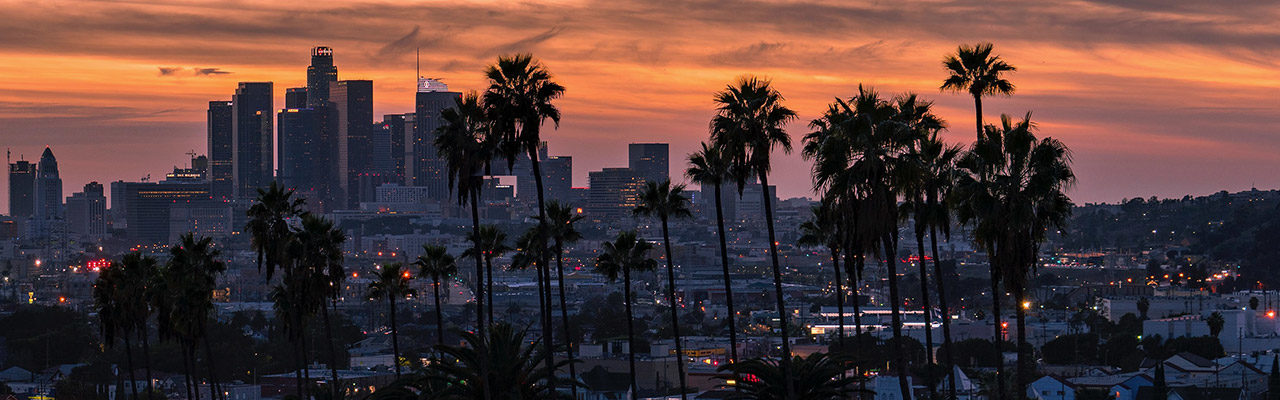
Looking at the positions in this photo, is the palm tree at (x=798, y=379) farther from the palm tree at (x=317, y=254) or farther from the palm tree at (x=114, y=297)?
the palm tree at (x=114, y=297)

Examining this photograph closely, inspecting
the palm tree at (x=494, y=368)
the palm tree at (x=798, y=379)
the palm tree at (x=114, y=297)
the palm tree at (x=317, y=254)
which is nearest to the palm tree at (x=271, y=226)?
the palm tree at (x=317, y=254)

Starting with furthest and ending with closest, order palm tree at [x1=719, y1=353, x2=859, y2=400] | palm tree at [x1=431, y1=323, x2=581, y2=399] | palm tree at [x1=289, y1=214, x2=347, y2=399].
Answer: palm tree at [x1=289, y1=214, x2=347, y2=399]
palm tree at [x1=719, y1=353, x2=859, y2=400]
palm tree at [x1=431, y1=323, x2=581, y2=399]

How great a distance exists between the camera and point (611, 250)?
68625 mm

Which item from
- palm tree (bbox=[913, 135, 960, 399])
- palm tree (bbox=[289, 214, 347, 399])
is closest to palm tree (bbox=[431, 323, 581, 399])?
palm tree (bbox=[913, 135, 960, 399])

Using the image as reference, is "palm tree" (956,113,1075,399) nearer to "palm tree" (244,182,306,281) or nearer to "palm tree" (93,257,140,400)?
"palm tree" (244,182,306,281)

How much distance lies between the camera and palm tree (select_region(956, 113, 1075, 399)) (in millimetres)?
43906

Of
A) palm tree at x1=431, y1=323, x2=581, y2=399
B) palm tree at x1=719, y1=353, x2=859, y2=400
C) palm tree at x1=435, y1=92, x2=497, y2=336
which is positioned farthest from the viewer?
palm tree at x1=435, y1=92, x2=497, y2=336

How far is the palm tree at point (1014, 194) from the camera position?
1729 inches

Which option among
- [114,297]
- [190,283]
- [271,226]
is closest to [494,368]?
[271,226]

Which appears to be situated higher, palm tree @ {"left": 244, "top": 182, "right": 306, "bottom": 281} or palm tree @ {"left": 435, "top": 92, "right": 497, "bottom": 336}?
palm tree @ {"left": 435, "top": 92, "right": 497, "bottom": 336}

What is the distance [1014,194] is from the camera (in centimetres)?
4419

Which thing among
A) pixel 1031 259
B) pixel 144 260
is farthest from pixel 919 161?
pixel 144 260

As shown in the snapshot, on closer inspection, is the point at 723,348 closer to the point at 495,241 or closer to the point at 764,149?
the point at 495,241

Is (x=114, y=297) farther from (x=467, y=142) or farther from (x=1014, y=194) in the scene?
(x=1014, y=194)
